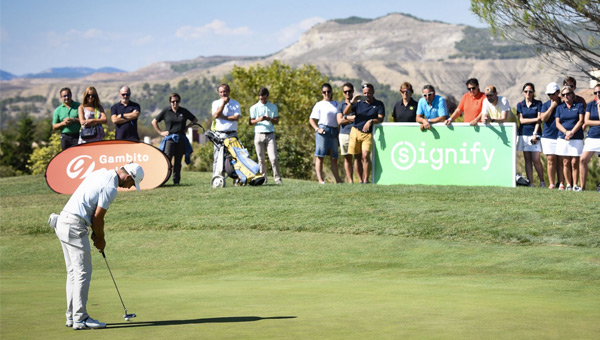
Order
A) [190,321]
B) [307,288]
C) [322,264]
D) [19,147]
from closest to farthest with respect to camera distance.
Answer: [190,321] → [307,288] → [322,264] → [19,147]

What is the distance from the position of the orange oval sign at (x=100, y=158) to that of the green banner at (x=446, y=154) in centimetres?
507

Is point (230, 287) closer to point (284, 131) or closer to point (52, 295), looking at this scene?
point (52, 295)

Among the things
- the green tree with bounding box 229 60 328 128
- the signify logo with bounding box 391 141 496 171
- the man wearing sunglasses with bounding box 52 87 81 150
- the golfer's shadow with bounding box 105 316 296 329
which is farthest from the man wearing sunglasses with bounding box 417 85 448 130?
the green tree with bounding box 229 60 328 128

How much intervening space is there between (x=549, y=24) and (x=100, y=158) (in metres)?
10.0

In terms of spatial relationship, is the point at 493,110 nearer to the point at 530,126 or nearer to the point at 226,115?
the point at 530,126

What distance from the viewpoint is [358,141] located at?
16547 mm

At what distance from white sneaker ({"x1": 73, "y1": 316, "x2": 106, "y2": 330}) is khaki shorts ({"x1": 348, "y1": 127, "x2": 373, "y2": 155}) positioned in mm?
10289

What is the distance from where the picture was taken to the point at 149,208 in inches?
624

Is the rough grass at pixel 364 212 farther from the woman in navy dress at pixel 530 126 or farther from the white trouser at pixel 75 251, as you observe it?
the white trouser at pixel 75 251

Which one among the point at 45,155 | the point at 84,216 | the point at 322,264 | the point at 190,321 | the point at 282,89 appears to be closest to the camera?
the point at 190,321

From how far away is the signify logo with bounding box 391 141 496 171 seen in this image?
637 inches

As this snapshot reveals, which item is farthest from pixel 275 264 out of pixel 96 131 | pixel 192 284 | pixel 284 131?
pixel 284 131

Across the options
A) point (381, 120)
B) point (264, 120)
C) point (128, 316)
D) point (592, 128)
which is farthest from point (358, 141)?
point (128, 316)

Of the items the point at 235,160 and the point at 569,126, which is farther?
the point at 235,160
